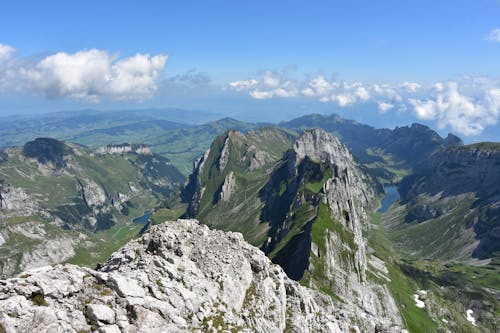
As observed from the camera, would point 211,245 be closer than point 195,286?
No

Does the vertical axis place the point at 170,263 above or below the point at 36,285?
below

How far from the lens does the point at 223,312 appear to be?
6088 centimetres

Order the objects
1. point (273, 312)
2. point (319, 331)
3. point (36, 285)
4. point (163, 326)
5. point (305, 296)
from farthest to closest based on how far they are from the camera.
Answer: point (305, 296) → point (319, 331) → point (273, 312) → point (163, 326) → point (36, 285)

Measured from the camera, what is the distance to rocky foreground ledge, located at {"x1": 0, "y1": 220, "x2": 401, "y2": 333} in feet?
135

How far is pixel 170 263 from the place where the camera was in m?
62.7

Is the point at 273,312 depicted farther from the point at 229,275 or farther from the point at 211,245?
the point at 211,245

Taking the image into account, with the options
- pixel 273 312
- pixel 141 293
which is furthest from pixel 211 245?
pixel 141 293

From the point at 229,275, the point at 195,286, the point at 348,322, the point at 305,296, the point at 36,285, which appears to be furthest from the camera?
the point at 348,322

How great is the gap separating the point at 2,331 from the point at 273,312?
51110 mm

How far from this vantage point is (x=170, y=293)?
53.9 meters

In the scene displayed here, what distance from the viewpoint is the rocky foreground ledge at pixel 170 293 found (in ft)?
135

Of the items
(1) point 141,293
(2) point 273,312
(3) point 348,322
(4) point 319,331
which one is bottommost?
(3) point 348,322

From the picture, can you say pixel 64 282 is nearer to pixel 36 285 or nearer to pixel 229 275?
pixel 36 285

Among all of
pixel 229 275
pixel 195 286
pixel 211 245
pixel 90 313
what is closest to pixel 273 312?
pixel 229 275
